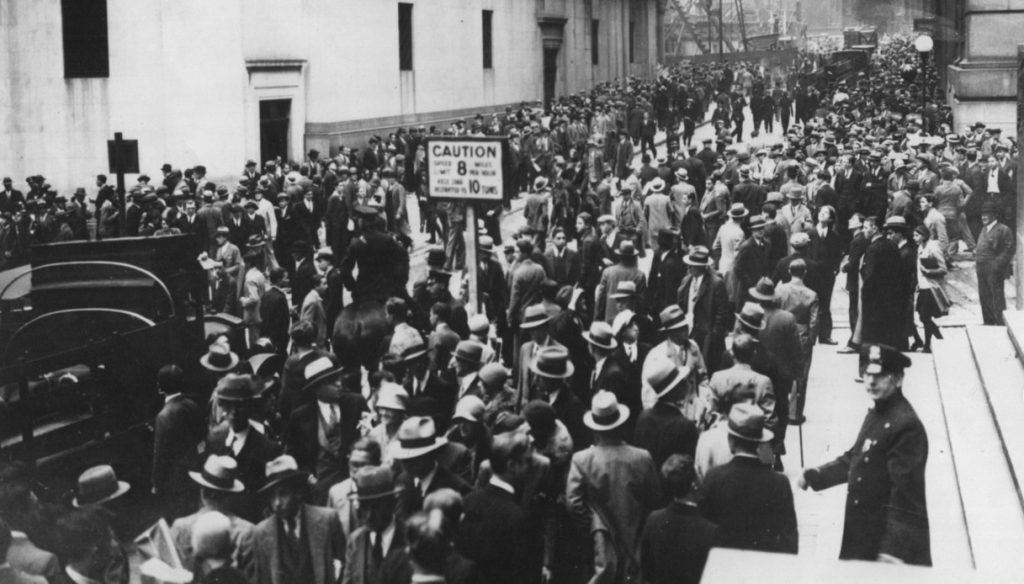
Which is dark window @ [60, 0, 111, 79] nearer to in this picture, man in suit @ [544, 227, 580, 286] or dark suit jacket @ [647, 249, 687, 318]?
man in suit @ [544, 227, 580, 286]

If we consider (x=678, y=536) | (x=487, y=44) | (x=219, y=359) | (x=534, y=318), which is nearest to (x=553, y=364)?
(x=534, y=318)

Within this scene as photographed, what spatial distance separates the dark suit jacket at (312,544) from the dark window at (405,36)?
28.0 m

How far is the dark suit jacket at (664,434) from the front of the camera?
782 centimetres

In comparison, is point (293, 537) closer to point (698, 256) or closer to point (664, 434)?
point (664, 434)

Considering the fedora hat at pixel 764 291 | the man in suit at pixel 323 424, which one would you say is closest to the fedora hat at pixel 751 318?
the fedora hat at pixel 764 291

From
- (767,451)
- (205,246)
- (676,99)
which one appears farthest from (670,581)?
(676,99)

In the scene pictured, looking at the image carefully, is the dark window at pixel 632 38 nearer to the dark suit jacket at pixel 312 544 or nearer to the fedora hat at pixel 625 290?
the fedora hat at pixel 625 290

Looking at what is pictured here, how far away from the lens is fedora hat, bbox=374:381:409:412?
8.12m

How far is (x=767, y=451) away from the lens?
27.5ft

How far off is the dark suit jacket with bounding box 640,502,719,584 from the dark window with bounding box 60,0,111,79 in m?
23.1

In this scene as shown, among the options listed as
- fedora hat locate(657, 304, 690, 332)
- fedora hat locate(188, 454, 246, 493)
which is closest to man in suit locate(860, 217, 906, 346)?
fedora hat locate(657, 304, 690, 332)

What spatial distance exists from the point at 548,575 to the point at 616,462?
0.96m

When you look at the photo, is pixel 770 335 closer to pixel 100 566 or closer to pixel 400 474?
pixel 400 474

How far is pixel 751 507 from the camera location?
6.65m
